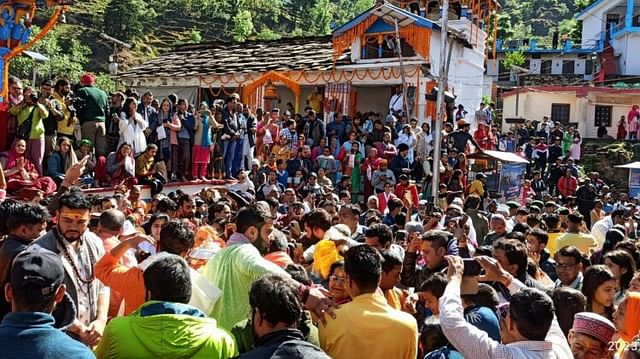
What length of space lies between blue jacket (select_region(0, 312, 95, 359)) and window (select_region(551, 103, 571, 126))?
33110 mm

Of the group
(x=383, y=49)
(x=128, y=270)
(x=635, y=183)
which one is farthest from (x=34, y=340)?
(x=635, y=183)

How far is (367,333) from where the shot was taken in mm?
3750

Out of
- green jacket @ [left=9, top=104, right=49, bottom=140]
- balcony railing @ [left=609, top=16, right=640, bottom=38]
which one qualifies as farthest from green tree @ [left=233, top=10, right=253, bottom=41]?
green jacket @ [left=9, top=104, right=49, bottom=140]

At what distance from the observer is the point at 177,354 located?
10.8 ft

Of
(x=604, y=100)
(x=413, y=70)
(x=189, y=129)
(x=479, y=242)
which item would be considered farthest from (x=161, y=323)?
(x=604, y=100)

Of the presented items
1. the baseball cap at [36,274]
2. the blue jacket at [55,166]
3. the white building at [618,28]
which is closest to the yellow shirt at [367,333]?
the baseball cap at [36,274]

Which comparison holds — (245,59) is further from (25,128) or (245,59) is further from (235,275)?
(235,275)

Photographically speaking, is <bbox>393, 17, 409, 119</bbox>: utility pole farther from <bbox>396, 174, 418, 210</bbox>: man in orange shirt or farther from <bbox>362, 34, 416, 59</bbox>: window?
<bbox>396, 174, 418, 210</bbox>: man in orange shirt

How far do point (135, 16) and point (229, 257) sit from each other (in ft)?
136

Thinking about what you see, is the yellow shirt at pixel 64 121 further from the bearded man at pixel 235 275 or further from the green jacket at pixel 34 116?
the bearded man at pixel 235 275

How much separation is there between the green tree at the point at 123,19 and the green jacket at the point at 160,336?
41995 mm

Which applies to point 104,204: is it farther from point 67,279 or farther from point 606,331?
point 606,331

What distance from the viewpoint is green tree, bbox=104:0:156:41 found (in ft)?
141

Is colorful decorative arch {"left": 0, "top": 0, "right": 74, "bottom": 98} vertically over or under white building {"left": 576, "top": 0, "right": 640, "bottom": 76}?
under
